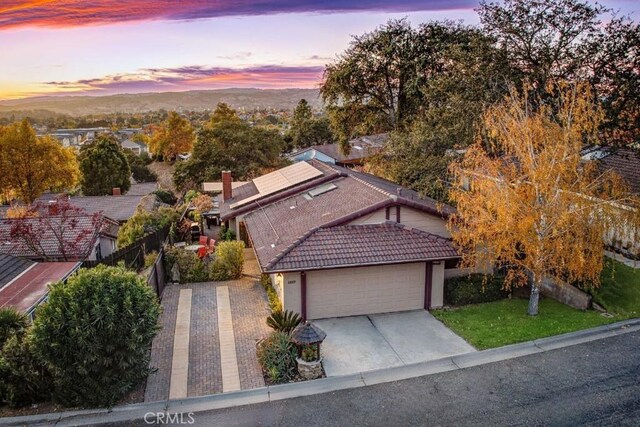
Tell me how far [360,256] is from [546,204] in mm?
6361

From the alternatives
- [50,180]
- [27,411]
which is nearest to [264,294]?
[27,411]

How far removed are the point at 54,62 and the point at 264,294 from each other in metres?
26.4

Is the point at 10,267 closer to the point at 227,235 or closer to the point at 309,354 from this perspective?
the point at 309,354

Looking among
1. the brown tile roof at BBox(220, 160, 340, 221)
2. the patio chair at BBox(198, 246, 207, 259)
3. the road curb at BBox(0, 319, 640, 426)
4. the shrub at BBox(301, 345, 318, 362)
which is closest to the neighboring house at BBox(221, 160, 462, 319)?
the shrub at BBox(301, 345, 318, 362)

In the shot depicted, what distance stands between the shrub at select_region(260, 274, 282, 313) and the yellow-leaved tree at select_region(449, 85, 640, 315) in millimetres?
6864

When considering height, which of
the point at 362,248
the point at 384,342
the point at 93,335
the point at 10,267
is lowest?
the point at 384,342

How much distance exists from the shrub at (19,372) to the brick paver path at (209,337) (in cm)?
267

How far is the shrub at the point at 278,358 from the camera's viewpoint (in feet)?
43.1

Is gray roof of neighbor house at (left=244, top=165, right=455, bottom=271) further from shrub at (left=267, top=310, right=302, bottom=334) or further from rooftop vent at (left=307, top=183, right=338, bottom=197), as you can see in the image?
shrub at (left=267, top=310, right=302, bottom=334)

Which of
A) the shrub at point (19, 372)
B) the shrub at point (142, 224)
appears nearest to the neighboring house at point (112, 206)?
the shrub at point (142, 224)

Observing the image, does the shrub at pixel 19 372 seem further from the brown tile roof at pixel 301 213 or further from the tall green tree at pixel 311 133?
the tall green tree at pixel 311 133

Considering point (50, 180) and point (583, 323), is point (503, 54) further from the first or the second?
point (50, 180)

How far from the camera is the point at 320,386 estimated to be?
1287cm

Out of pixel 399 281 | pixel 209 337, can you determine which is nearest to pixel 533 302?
pixel 399 281
